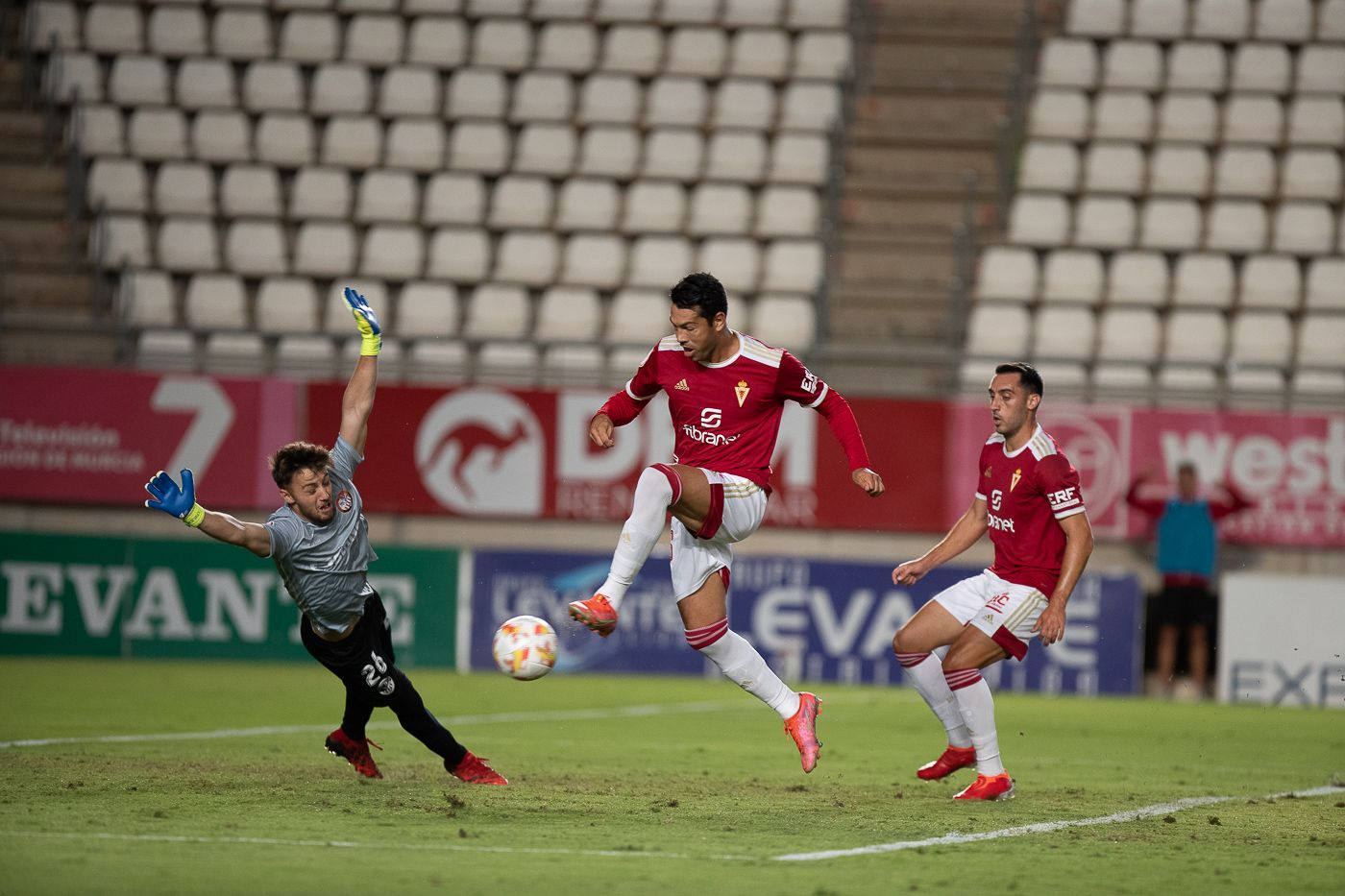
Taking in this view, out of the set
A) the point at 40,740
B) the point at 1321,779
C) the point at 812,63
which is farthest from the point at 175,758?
the point at 812,63

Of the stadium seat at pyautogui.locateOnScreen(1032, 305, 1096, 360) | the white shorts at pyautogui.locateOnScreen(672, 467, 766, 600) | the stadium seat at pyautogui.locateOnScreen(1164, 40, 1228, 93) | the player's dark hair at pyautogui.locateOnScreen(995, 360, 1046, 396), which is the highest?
the stadium seat at pyautogui.locateOnScreen(1164, 40, 1228, 93)

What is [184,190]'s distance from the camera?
829 inches

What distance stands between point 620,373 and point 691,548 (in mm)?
9261

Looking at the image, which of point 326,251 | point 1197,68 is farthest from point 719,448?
point 1197,68

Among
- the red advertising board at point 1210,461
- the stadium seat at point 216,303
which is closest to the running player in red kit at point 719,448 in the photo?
the red advertising board at point 1210,461

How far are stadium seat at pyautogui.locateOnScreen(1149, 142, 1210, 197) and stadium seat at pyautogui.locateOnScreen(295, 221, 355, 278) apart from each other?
890 cm

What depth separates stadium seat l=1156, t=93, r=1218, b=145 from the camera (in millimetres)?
20906

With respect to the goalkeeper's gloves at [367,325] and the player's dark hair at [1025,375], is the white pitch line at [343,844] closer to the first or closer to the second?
the goalkeeper's gloves at [367,325]

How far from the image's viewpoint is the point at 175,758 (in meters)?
9.80

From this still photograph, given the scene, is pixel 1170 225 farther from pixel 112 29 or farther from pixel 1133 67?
pixel 112 29

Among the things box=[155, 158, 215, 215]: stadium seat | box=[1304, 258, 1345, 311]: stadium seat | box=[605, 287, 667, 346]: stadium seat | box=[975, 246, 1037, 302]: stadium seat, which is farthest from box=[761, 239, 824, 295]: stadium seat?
box=[155, 158, 215, 215]: stadium seat

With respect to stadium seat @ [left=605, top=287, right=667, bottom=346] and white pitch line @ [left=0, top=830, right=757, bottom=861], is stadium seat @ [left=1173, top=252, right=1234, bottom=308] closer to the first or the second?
stadium seat @ [left=605, top=287, right=667, bottom=346]

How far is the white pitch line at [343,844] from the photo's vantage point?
6801mm

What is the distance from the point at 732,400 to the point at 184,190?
1380cm
